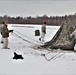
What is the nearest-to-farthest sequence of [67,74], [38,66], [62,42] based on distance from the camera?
[67,74], [38,66], [62,42]

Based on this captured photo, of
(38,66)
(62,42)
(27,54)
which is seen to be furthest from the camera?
(62,42)

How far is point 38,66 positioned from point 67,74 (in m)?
1.60

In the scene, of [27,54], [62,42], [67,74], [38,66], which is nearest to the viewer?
[67,74]

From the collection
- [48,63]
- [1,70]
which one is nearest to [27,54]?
[48,63]

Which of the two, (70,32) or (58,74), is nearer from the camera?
(58,74)

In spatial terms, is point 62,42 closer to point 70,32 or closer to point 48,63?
point 70,32

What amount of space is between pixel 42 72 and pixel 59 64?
1.64 m

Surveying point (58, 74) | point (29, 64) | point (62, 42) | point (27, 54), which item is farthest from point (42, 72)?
point (62, 42)

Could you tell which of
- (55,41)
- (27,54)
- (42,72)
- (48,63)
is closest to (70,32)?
(55,41)

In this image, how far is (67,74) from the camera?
10312mm

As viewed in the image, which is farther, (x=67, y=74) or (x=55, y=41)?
(x=55, y=41)

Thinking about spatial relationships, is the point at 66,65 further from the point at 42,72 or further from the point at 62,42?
the point at 62,42

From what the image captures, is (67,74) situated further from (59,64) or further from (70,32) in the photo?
(70,32)

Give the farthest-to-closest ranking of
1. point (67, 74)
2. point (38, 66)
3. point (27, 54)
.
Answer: point (27, 54) < point (38, 66) < point (67, 74)
